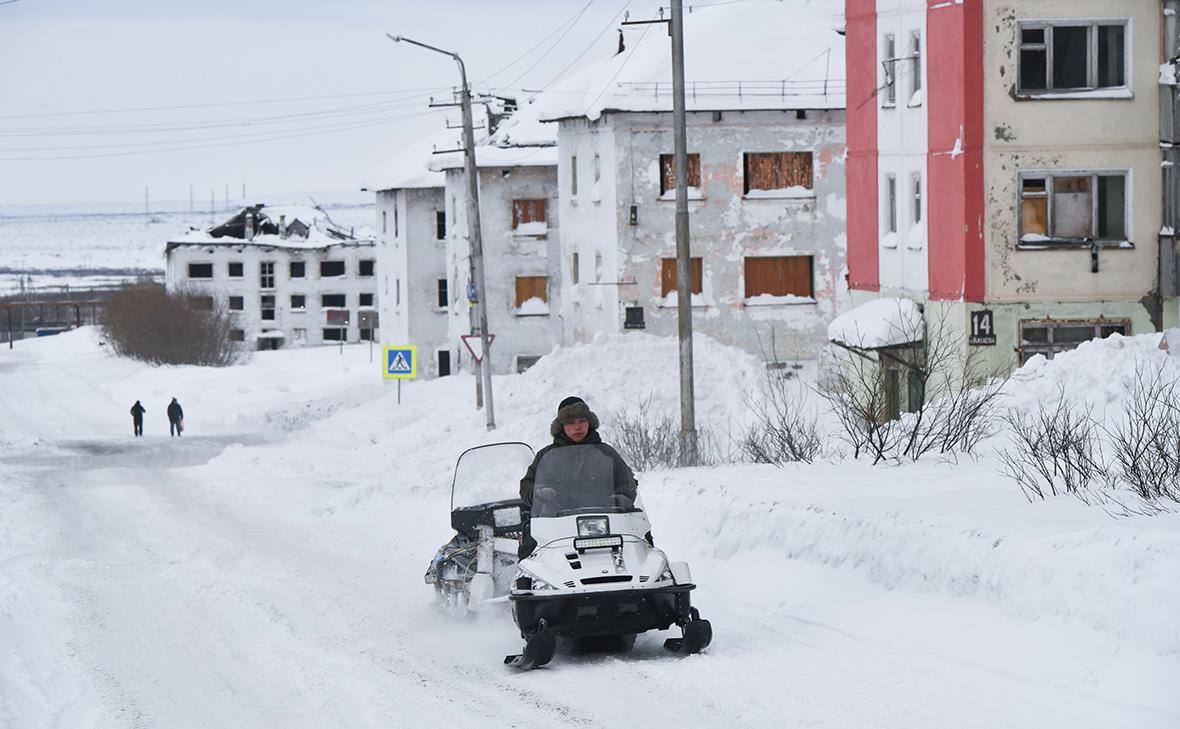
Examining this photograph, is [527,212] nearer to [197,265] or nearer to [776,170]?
[776,170]

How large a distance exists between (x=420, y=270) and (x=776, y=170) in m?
28.0

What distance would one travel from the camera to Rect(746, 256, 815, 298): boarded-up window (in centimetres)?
4800

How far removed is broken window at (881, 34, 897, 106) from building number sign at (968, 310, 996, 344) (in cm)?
518

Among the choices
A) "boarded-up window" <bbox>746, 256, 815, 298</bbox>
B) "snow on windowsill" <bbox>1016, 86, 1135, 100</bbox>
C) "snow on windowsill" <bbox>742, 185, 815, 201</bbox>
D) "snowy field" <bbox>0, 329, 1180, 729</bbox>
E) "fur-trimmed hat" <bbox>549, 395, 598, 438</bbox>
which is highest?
"snow on windowsill" <bbox>1016, 86, 1135, 100</bbox>

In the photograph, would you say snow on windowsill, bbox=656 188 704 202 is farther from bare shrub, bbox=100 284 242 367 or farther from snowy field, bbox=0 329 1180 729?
bare shrub, bbox=100 284 242 367

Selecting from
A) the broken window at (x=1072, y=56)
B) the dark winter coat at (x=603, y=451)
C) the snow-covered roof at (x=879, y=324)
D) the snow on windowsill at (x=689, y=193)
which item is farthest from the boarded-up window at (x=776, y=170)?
the dark winter coat at (x=603, y=451)

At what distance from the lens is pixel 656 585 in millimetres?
12438

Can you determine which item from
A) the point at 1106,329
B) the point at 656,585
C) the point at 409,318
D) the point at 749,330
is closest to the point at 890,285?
the point at 1106,329

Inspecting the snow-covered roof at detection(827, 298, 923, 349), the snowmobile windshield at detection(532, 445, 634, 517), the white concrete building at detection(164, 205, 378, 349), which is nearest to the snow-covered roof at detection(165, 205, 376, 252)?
the white concrete building at detection(164, 205, 378, 349)

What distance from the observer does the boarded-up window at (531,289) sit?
62.0 metres

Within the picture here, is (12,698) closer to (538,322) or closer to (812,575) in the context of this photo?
(812,575)

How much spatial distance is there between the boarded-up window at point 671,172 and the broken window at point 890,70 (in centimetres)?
1345

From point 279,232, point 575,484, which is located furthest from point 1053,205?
point 279,232

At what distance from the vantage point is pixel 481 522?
52.0ft
